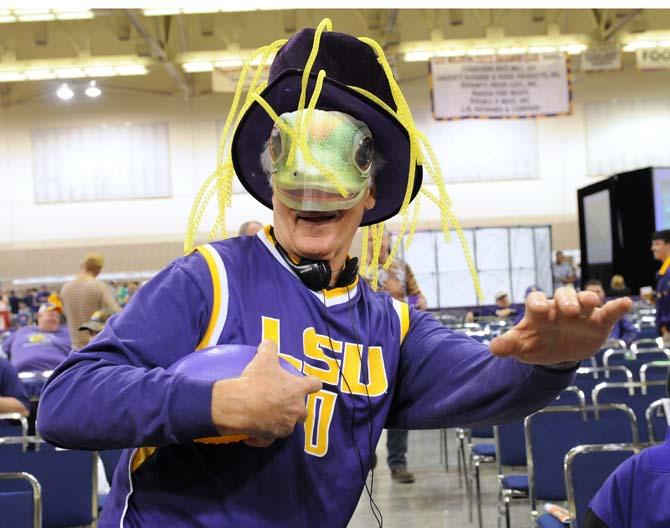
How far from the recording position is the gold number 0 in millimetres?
1497

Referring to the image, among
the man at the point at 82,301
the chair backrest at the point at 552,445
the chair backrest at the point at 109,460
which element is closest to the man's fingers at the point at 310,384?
the chair backrest at the point at 552,445

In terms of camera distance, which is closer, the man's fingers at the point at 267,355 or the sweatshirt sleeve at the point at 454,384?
the man's fingers at the point at 267,355

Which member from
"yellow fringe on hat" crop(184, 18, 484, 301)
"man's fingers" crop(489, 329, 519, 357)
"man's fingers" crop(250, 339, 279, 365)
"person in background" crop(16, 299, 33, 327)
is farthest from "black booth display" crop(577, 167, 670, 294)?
"man's fingers" crop(250, 339, 279, 365)

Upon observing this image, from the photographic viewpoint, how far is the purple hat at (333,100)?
66.1 inches

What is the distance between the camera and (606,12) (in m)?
17.7

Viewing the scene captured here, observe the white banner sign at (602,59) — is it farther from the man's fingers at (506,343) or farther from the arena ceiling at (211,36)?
the man's fingers at (506,343)

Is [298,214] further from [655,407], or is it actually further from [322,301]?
[655,407]

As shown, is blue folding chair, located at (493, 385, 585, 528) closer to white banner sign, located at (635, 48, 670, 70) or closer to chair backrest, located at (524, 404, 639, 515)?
chair backrest, located at (524, 404, 639, 515)

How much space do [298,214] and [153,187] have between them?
20.2m

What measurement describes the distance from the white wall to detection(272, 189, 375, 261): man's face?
19.6 m

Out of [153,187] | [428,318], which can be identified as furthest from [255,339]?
[153,187]

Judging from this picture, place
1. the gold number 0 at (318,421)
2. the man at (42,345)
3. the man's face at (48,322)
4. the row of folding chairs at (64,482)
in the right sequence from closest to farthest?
the gold number 0 at (318,421)
the row of folding chairs at (64,482)
the man at (42,345)
the man's face at (48,322)

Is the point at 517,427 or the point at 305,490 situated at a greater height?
the point at 305,490

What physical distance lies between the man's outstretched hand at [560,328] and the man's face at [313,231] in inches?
16.5
